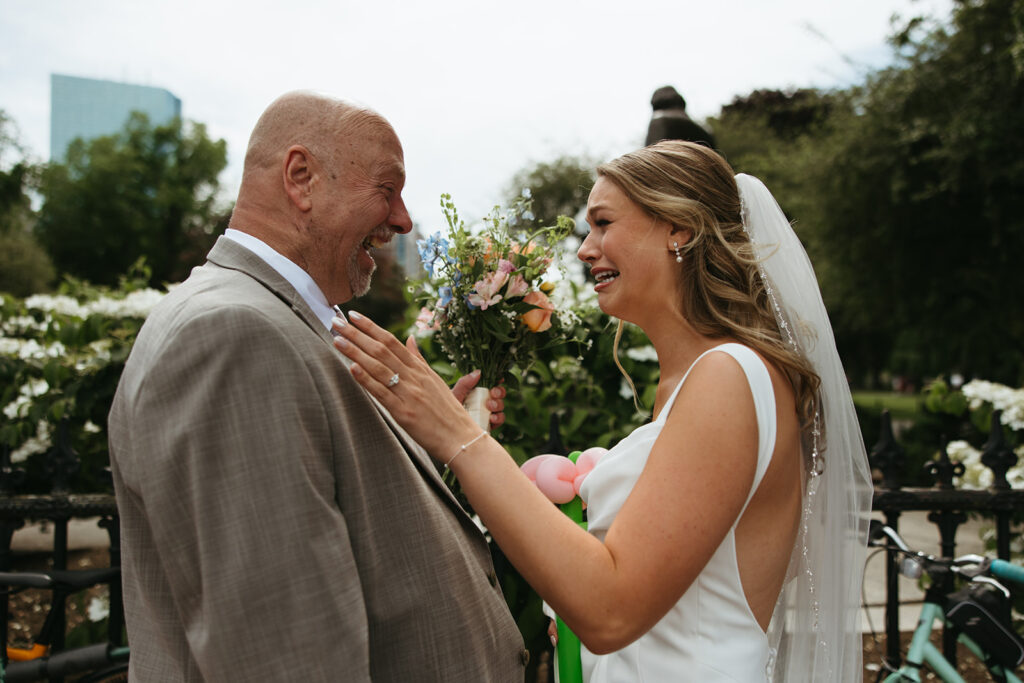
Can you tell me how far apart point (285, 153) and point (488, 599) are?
1190 millimetres

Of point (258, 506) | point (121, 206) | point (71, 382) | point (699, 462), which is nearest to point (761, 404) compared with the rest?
point (699, 462)

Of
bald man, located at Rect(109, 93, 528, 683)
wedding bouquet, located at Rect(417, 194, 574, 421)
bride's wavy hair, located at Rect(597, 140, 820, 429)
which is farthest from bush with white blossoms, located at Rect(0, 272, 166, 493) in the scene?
bride's wavy hair, located at Rect(597, 140, 820, 429)

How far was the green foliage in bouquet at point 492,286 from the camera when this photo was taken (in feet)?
7.35

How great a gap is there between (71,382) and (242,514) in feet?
11.3

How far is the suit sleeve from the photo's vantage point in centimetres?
118

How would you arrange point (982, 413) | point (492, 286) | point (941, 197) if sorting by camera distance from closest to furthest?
point (492, 286), point (982, 413), point (941, 197)

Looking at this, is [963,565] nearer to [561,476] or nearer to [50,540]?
[561,476]

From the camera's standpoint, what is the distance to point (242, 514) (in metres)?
1.19

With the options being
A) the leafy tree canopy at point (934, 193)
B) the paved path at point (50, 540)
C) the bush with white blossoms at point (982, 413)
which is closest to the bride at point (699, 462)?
the bush with white blossoms at point (982, 413)

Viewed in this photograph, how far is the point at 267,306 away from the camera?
4.50 feet

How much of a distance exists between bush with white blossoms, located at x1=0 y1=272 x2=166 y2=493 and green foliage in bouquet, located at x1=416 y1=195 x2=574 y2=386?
8.03ft

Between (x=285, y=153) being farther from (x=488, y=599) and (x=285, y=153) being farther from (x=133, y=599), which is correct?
(x=488, y=599)

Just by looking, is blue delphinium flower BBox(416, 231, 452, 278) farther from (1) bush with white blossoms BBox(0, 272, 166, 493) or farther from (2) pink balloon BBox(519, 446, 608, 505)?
(1) bush with white blossoms BBox(0, 272, 166, 493)

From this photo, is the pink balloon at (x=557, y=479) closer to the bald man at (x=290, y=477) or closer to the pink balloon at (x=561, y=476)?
the pink balloon at (x=561, y=476)
